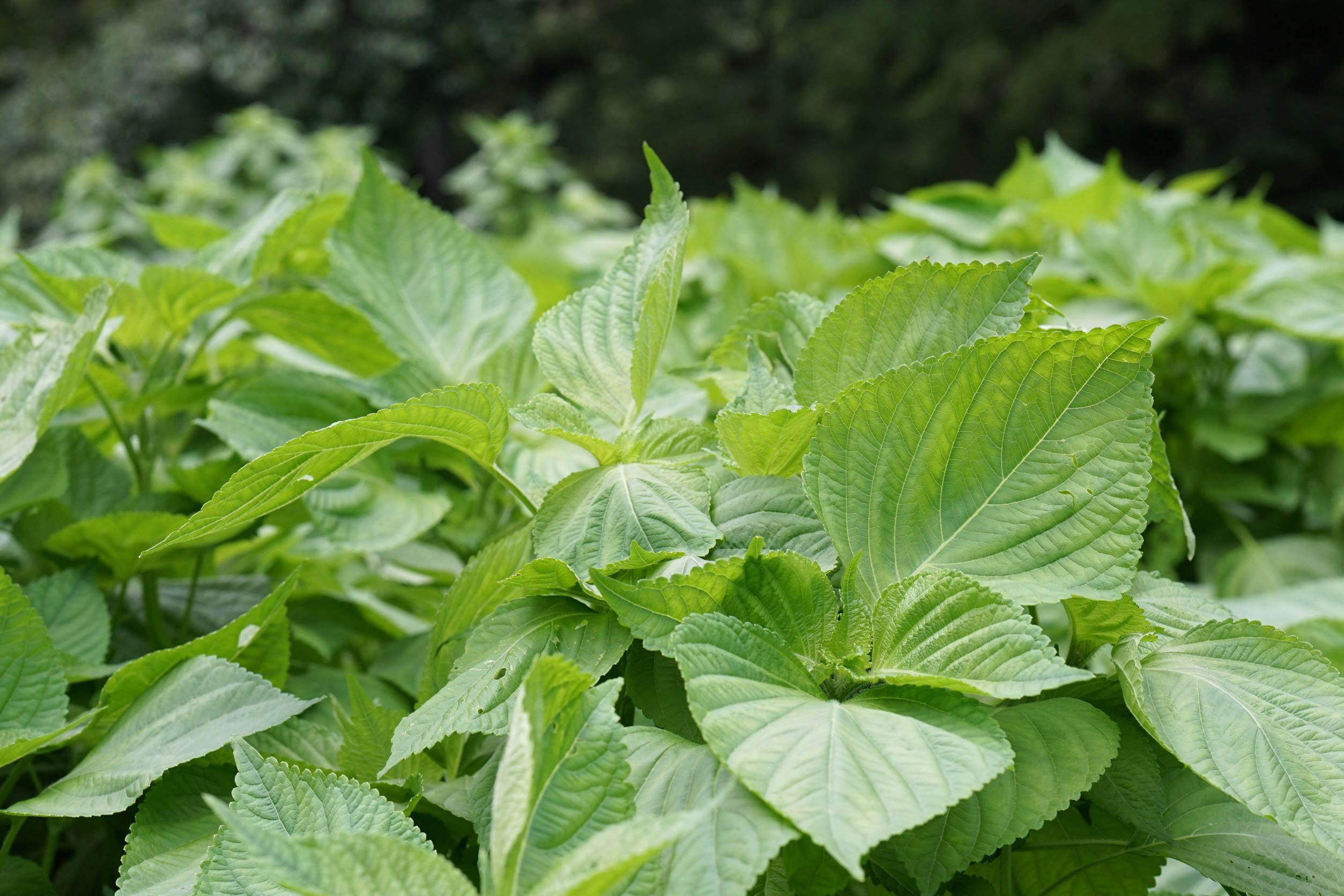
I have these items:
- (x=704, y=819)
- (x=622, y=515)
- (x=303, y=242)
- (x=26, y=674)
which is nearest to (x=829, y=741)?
(x=704, y=819)

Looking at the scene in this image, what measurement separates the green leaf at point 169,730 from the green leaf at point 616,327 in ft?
0.71

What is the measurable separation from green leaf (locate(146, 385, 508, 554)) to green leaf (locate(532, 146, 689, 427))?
8 cm

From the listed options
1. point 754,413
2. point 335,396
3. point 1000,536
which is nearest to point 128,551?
point 335,396

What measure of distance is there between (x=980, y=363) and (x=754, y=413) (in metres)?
0.11

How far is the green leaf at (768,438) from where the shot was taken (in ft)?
1.75

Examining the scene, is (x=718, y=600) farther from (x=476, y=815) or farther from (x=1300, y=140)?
(x=1300, y=140)

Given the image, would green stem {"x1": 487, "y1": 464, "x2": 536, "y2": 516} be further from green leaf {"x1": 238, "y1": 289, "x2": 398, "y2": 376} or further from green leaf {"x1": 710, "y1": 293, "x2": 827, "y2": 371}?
green leaf {"x1": 238, "y1": 289, "x2": 398, "y2": 376}

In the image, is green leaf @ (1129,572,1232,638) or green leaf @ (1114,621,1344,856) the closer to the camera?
green leaf @ (1114,621,1344,856)

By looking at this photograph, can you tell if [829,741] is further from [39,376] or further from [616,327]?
[39,376]

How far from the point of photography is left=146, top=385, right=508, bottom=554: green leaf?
497 millimetres

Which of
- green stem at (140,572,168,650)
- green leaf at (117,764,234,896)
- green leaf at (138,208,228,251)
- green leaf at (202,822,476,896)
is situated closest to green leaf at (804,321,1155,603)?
green leaf at (202,822,476,896)

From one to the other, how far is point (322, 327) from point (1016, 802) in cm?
64

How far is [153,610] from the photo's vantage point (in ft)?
2.70

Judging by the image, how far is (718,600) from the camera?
1.60ft
